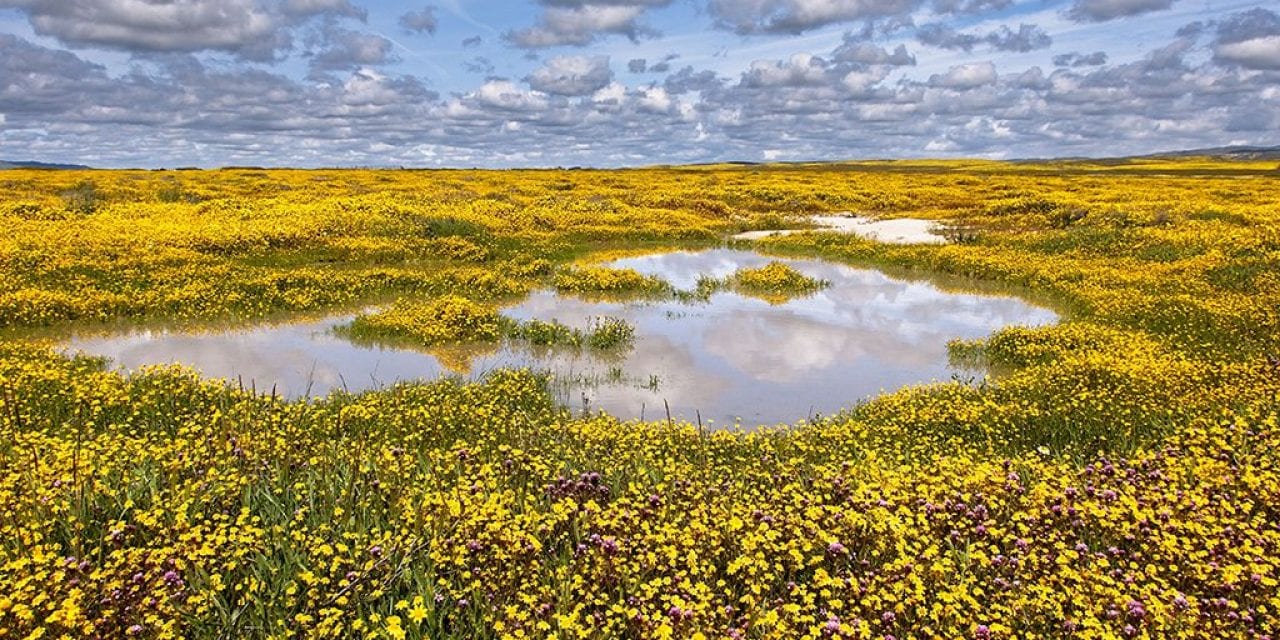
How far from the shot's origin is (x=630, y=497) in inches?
327

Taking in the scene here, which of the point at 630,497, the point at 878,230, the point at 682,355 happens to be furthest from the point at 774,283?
the point at 878,230

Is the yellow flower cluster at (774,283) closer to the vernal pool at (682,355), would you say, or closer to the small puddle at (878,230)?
the vernal pool at (682,355)

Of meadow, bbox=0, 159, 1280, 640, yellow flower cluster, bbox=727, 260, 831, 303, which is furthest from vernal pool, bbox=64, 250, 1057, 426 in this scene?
yellow flower cluster, bbox=727, 260, 831, 303

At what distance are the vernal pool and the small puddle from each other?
15.7 m

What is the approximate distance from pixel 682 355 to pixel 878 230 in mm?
29189

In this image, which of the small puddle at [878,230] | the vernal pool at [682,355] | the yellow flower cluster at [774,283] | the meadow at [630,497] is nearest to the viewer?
the meadow at [630,497]

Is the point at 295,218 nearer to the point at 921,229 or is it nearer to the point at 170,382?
the point at 170,382


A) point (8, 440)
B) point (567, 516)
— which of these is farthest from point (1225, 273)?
point (8, 440)

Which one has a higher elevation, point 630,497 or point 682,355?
point 630,497

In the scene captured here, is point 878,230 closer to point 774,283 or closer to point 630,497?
point 774,283

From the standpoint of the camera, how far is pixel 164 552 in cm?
593

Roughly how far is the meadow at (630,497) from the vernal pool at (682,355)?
974 millimetres

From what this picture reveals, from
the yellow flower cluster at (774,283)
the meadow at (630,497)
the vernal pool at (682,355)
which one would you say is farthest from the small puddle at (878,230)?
the meadow at (630,497)

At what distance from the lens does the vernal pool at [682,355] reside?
14305 millimetres
